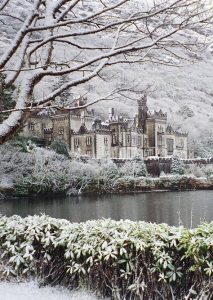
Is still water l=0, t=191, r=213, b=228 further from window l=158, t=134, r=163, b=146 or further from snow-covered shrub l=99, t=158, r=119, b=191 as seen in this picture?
window l=158, t=134, r=163, b=146

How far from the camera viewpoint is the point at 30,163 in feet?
71.6

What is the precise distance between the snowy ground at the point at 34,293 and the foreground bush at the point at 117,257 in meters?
0.07

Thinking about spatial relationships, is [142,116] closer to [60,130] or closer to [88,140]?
[88,140]

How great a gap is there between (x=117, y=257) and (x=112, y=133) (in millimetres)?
26823

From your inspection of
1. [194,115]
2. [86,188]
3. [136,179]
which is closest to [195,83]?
[194,115]

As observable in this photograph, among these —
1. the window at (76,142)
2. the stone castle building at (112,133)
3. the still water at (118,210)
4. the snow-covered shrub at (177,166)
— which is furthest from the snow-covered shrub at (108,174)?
the still water at (118,210)

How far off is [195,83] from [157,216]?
2340 centimetres

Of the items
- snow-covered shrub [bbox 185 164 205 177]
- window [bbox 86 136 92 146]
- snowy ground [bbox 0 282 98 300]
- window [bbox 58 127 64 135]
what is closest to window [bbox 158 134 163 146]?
snow-covered shrub [bbox 185 164 205 177]

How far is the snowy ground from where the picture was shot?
123 inches

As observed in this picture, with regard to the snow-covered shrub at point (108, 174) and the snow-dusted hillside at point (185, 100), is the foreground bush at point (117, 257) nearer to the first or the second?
the snow-covered shrub at point (108, 174)

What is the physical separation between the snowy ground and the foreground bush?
71mm

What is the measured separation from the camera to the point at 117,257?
3033mm

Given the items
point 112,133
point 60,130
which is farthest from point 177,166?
point 60,130

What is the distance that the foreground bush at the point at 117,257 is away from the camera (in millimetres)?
2822
